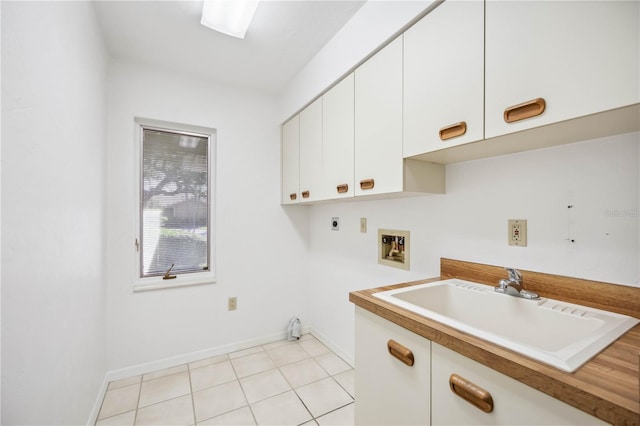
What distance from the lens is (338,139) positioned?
1.75m

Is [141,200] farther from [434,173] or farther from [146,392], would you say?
[434,173]

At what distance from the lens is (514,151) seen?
1149 millimetres

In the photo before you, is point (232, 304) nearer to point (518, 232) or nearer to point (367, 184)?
point (367, 184)

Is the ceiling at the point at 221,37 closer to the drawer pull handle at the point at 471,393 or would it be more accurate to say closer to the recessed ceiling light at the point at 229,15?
the recessed ceiling light at the point at 229,15

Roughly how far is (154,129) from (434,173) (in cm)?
208

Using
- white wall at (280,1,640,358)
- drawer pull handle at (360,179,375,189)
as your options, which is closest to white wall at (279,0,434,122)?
white wall at (280,1,640,358)

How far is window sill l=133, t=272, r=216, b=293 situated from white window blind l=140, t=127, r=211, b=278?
5 centimetres

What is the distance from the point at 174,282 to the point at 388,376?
183 centimetres

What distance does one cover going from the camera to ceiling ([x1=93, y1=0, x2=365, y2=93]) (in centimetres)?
154

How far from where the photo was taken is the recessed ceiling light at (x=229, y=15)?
148 cm

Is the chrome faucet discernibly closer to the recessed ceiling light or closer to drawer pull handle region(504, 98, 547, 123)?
drawer pull handle region(504, 98, 547, 123)

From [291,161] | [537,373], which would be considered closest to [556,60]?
[537,373]

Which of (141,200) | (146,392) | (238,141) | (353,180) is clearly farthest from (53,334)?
(238,141)

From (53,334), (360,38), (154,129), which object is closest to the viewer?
(53,334)
